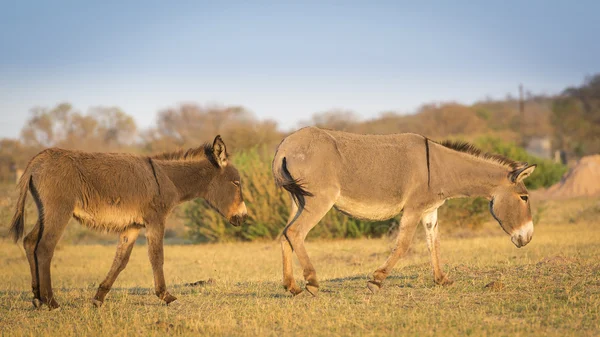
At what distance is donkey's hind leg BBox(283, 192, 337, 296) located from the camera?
7793 mm

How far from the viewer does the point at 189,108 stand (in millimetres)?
65250

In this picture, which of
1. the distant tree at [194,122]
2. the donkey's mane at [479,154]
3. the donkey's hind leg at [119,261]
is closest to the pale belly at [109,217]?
the donkey's hind leg at [119,261]

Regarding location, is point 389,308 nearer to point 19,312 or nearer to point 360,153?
point 360,153

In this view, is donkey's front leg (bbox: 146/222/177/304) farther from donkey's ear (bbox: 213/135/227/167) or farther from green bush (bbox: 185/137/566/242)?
green bush (bbox: 185/137/566/242)

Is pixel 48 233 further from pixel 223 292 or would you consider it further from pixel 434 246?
pixel 434 246

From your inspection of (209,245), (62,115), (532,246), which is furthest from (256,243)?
(62,115)

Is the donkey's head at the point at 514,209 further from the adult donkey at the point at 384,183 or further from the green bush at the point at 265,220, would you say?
the green bush at the point at 265,220

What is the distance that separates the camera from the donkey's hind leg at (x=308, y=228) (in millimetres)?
7793

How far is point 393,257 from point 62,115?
57.5 m

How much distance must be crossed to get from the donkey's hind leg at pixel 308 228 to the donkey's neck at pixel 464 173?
1.59m

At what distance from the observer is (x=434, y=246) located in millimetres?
8719

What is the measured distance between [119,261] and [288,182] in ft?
7.51

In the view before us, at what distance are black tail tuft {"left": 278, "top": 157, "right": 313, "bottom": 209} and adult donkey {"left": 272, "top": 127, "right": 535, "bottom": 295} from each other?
1 centimetres

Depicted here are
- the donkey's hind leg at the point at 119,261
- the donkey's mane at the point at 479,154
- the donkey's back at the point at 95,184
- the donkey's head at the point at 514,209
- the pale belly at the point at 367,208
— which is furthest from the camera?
the donkey's mane at the point at 479,154
